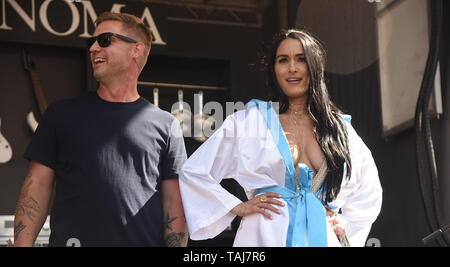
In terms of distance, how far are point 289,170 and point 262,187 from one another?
0.43ft

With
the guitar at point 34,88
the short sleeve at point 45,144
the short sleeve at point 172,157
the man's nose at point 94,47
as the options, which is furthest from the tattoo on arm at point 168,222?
the guitar at point 34,88

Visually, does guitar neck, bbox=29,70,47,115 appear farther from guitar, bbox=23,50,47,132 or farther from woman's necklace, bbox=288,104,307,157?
woman's necklace, bbox=288,104,307,157

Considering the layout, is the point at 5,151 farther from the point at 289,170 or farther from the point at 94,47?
the point at 289,170

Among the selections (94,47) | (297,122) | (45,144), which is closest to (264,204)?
(297,122)

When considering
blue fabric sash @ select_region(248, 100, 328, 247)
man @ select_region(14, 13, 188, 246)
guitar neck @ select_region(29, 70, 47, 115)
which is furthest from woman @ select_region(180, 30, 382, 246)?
guitar neck @ select_region(29, 70, 47, 115)

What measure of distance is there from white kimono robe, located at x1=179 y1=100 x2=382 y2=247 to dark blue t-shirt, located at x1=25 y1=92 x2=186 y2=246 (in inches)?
5.4

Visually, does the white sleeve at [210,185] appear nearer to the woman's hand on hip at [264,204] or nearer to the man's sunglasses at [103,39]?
the woman's hand on hip at [264,204]

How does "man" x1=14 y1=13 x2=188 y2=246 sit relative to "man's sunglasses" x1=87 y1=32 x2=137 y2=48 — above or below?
below

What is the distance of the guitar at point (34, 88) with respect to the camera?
6.21 meters

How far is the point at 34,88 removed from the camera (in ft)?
20.6

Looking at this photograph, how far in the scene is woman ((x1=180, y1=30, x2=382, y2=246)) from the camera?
311cm

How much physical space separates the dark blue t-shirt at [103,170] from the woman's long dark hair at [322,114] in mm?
515

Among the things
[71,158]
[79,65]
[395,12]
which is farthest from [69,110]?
[79,65]
